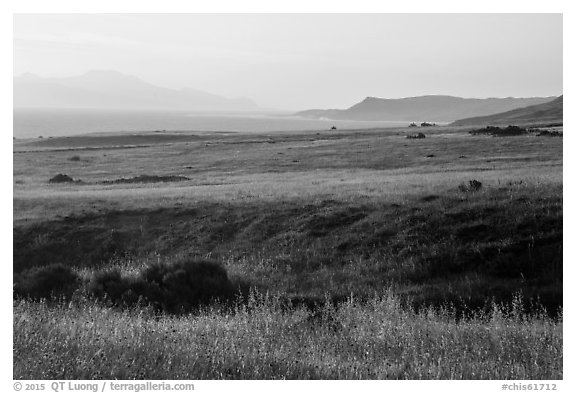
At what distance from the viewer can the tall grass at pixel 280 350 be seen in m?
6.83

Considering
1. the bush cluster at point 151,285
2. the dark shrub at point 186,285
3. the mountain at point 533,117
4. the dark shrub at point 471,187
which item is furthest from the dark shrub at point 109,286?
the mountain at point 533,117

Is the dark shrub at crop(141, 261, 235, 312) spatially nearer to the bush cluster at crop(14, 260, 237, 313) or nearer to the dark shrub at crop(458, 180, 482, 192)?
the bush cluster at crop(14, 260, 237, 313)

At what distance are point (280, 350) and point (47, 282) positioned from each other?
11034mm

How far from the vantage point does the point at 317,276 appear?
1620cm

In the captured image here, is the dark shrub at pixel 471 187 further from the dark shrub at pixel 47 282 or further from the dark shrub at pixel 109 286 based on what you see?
the dark shrub at pixel 47 282

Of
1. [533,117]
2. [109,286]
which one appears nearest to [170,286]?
[109,286]

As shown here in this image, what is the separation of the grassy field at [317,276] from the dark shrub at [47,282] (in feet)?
1.30

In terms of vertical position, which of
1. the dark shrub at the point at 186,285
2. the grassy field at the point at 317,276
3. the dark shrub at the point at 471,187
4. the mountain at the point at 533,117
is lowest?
the dark shrub at the point at 186,285

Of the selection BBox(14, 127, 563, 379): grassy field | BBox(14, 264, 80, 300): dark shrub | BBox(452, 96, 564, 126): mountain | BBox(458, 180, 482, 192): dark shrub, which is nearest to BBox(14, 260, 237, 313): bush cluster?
BBox(14, 264, 80, 300): dark shrub

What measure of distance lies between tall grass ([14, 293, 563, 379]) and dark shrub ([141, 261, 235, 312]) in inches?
190

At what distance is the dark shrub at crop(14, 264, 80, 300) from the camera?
15.8 metres

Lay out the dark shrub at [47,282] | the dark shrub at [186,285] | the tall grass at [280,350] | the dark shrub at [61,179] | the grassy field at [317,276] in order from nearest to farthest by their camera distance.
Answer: the tall grass at [280,350] < the grassy field at [317,276] < the dark shrub at [186,285] < the dark shrub at [47,282] < the dark shrub at [61,179]

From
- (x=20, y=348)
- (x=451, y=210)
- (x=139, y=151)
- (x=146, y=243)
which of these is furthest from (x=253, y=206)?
(x=139, y=151)

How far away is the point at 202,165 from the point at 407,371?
148 feet
